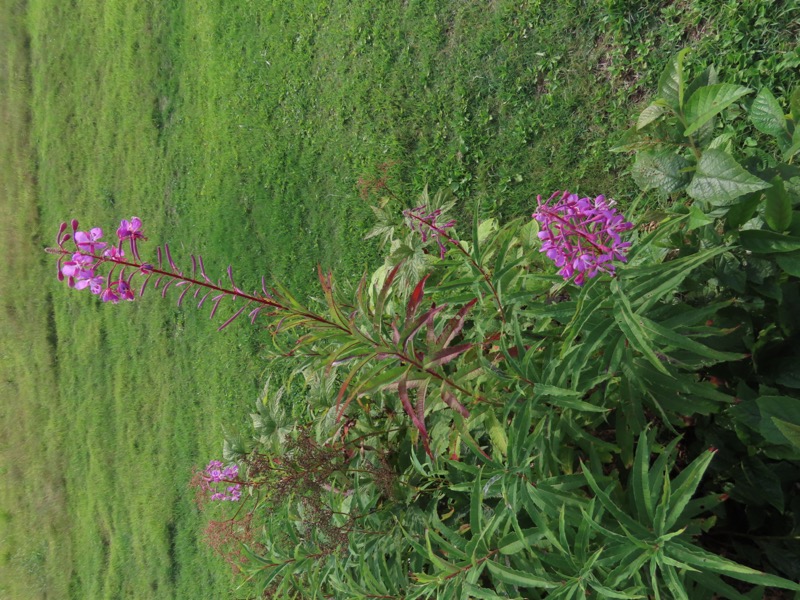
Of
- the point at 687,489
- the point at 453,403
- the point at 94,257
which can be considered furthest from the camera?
the point at 94,257

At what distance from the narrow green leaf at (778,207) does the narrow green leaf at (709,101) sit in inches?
9.9

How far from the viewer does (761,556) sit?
1820 mm

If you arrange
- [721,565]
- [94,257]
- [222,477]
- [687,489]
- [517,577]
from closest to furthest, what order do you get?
[721,565]
[687,489]
[517,577]
[94,257]
[222,477]

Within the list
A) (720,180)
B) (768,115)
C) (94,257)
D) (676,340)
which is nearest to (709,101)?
(720,180)

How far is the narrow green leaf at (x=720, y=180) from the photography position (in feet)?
4.94

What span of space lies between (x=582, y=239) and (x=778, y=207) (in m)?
→ 0.61

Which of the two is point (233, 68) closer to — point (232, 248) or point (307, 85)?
point (307, 85)

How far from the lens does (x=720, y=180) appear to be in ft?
5.15

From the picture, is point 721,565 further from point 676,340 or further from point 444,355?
point 444,355

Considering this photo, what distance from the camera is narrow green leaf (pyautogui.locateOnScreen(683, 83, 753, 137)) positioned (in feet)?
4.97

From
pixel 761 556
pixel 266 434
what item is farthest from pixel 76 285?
pixel 761 556

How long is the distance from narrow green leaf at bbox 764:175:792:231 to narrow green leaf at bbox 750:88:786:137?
28cm

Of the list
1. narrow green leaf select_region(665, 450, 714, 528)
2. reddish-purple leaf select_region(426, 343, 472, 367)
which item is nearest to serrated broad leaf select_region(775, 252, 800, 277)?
narrow green leaf select_region(665, 450, 714, 528)

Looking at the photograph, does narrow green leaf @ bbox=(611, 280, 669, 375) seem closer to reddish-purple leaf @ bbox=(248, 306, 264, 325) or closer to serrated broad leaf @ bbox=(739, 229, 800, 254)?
serrated broad leaf @ bbox=(739, 229, 800, 254)
